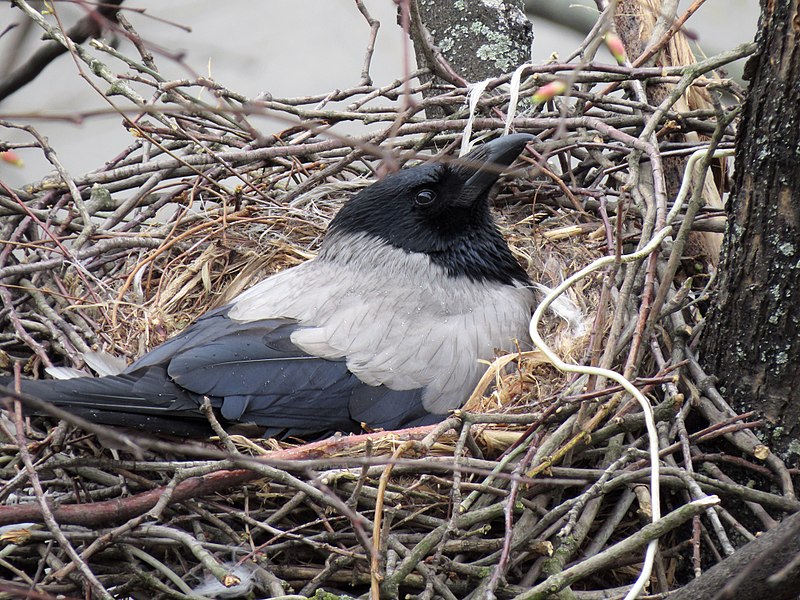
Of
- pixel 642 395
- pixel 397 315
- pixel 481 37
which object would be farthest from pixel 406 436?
pixel 481 37

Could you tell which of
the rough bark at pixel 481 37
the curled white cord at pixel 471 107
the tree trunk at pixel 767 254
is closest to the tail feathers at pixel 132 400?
the curled white cord at pixel 471 107

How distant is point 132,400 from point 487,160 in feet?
4.11

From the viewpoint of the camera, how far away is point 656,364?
104 inches

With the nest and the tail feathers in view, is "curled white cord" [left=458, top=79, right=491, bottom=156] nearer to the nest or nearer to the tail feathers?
the nest

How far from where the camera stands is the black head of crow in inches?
103

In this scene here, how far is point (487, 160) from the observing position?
9.69 feet

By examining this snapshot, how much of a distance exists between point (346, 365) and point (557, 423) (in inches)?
28.4

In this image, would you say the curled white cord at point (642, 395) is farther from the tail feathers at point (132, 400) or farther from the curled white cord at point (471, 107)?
the tail feathers at point (132, 400)

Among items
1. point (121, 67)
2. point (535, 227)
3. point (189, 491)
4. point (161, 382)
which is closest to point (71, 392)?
point (161, 382)

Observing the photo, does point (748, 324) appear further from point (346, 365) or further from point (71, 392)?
point (71, 392)

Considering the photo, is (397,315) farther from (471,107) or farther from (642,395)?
(642,395)

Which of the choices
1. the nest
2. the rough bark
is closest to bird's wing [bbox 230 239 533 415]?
the nest

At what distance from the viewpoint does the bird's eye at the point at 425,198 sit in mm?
3213

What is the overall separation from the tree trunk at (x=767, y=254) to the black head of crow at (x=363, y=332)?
2.78ft
